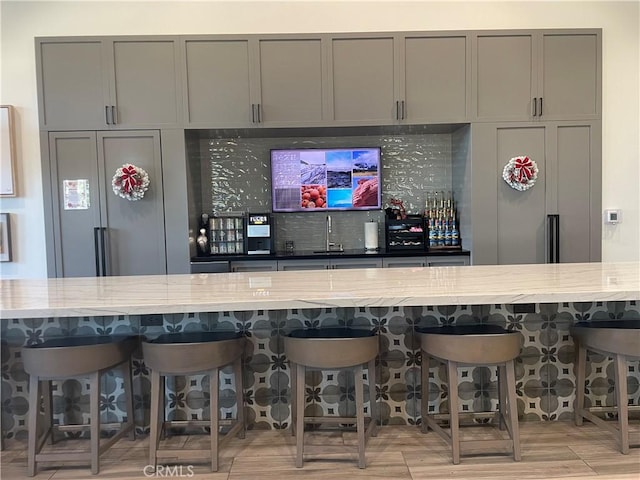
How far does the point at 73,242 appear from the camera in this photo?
3625 millimetres


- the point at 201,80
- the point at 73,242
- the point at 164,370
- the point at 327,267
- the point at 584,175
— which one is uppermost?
the point at 201,80

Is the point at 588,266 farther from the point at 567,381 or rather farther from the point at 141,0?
the point at 141,0

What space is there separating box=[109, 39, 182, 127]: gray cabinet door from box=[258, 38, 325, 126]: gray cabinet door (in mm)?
676

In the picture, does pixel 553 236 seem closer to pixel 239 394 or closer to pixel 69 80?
pixel 239 394

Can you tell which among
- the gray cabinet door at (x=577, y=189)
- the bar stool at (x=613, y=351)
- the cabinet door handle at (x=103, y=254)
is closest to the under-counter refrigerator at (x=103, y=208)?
the cabinet door handle at (x=103, y=254)

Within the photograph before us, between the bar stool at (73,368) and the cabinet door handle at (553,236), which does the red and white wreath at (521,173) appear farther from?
the bar stool at (73,368)

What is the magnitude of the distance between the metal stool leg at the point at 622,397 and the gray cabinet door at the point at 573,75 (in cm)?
223

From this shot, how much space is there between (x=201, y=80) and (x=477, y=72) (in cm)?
216

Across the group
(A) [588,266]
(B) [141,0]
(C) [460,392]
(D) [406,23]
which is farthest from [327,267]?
(B) [141,0]

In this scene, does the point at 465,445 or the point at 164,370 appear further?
the point at 465,445

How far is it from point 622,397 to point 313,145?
9.74 ft

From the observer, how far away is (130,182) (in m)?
3.46

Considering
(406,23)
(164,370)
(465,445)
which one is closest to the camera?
(164,370)

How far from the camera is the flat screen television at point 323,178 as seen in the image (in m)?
4.09
